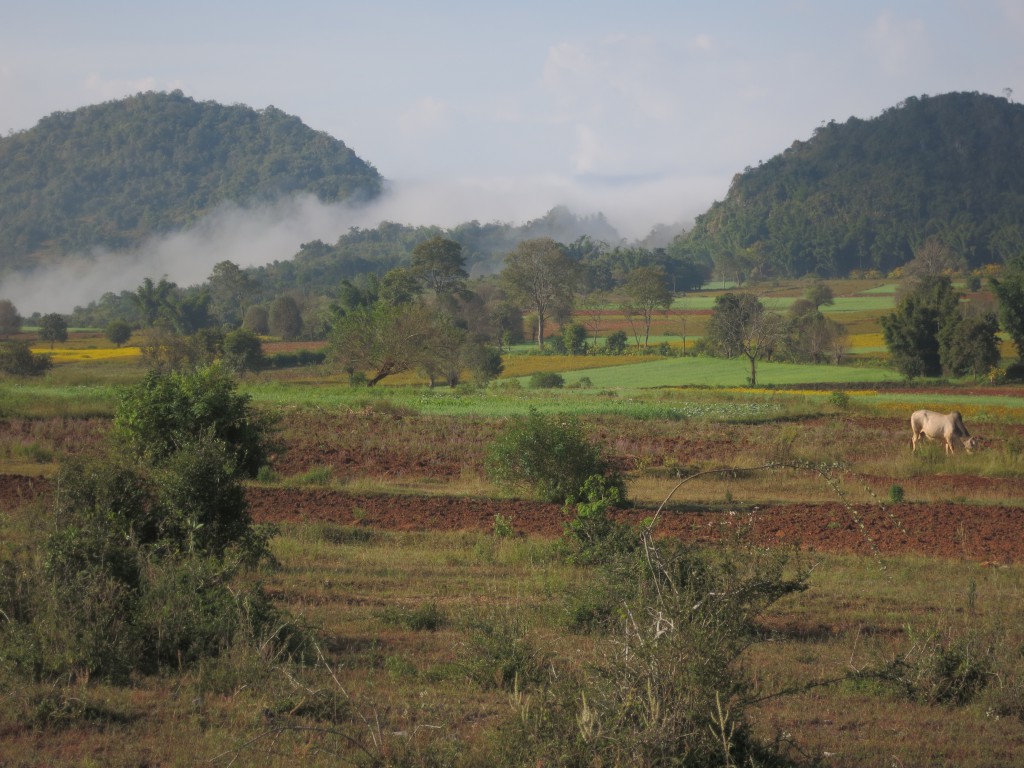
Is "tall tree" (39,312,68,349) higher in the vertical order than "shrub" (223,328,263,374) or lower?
higher

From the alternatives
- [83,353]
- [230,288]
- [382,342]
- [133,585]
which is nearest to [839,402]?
[382,342]

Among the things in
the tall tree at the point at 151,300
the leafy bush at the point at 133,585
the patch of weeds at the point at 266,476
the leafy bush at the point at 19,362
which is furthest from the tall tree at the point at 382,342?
the tall tree at the point at 151,300

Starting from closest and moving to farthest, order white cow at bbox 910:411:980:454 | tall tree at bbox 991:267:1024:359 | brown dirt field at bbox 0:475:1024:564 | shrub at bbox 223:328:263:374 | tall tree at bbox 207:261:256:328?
1. brown dirt field at bbox 0:475:1024:564
2. white cow at bbox 910:411:980:454
3. tall tree at bbox 991:267:1024:359
4. shrub at bbox 223:328:263:374
5. tall tree at bbox 207:261:256:328

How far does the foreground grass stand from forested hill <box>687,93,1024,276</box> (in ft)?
414

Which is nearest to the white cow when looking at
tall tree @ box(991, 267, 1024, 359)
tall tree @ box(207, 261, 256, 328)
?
tall tree @ box(991, 267, 1024, 359)

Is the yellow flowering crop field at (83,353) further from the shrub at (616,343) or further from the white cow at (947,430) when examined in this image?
the white cow at (947,430)

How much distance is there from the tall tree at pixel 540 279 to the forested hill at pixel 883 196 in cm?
5143

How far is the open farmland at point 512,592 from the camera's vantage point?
579 centimetres

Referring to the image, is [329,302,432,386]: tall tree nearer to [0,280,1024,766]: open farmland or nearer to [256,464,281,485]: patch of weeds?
[0,280,1024,766]: open farmland

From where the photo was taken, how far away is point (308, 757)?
5477 millimetres

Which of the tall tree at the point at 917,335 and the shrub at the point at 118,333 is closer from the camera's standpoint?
the tall tree at the point at 917,335

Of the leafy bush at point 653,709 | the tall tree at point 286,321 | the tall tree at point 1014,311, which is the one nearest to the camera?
the leafy bush at point 653,709

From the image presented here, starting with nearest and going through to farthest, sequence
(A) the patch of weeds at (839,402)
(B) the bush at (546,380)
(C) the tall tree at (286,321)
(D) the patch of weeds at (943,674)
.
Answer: (D) the patch of weeds at (943,674) < (A) the patch of weeds at (839,402) < (B) the bush at (546,380) < (C) the tall tree at (286,321)

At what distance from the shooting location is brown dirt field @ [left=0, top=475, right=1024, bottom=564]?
1355 cm
